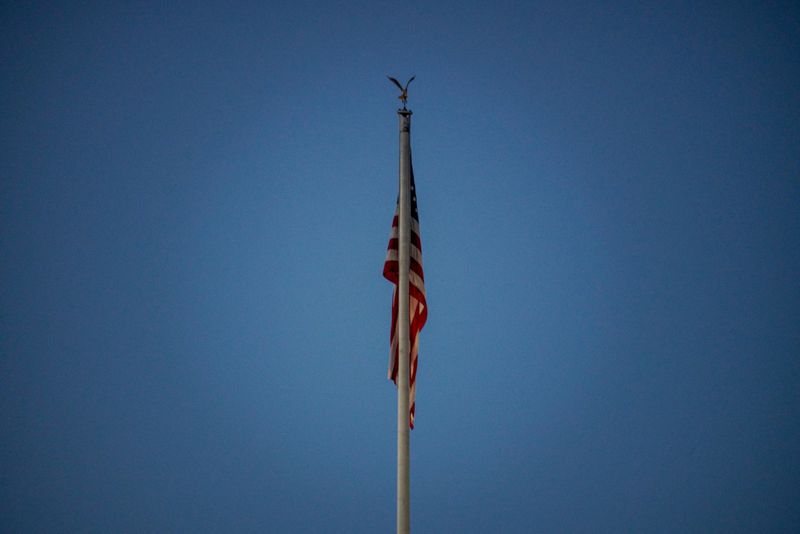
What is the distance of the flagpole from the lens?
1248 cm

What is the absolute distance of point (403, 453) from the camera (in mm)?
12641

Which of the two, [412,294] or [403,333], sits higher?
[412,294]

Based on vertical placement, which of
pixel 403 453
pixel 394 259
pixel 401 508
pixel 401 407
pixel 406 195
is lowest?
pixel 401 508

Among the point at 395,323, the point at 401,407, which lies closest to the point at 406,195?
the point at 395,323

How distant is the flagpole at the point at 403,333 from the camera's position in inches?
491

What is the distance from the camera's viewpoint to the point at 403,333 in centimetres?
1326

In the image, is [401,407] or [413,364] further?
[413,364]

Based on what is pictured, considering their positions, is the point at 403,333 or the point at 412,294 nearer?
the point at 403,333

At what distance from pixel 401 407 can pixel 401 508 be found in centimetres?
183

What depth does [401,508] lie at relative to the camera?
1243cm

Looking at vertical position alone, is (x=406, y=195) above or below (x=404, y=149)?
below

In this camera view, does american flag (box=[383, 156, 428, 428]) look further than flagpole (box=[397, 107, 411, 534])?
Yes

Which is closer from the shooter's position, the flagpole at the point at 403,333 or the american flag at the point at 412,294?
the flagpole at the point at 403,333

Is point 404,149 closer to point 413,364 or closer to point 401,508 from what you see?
point 413,364
